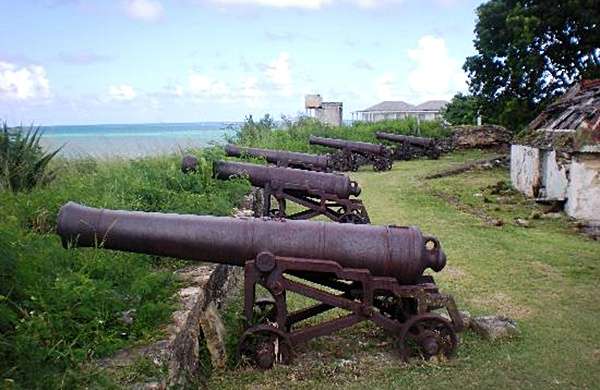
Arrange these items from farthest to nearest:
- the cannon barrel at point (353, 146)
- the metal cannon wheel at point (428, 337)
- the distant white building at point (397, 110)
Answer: the distant white building at point (397, 110) < the cannon barrel at point (353, 146) < the metal cannon wheel at point (428, 337)

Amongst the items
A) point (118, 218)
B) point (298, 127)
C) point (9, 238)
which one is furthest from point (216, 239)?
point (298, 127)

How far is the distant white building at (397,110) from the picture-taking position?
61062mm

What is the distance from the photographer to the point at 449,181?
1653cm

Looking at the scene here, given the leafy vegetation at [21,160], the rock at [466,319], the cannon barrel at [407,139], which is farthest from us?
the cannon barrel at [407,139]

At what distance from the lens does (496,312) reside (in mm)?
5676

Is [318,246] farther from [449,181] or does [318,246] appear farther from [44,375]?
[449,181]

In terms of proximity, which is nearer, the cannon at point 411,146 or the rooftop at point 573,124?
the rooftop at point 573,124

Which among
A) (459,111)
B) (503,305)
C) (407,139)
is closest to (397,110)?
(459,111)

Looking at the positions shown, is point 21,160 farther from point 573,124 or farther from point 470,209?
point 573,124

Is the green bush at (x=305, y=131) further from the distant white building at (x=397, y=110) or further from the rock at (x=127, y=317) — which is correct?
the distant white building at (x=397, y=110)

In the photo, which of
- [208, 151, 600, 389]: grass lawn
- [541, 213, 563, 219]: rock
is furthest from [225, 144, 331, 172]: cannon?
[541, 213, 563, 219]: rock

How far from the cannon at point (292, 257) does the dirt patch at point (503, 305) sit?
4.34 ft

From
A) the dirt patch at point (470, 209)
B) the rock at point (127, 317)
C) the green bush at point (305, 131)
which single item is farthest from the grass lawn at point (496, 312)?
the green bush at point (305, 131)

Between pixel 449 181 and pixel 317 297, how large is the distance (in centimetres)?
1289
